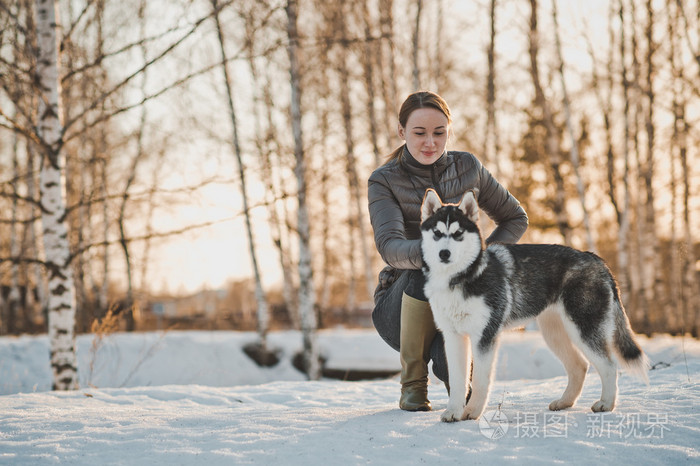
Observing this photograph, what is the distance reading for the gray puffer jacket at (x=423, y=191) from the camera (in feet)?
11.2

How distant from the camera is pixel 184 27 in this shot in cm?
495

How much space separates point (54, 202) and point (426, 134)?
4.20m

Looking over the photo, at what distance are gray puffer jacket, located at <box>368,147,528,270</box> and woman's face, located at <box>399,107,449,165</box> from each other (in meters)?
0.07

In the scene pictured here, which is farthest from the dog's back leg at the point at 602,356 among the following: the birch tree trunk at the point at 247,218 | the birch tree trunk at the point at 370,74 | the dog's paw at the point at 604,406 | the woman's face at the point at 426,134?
the birch tree trunk at the point at 370,74

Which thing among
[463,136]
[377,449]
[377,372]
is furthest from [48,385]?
A: [463,136]

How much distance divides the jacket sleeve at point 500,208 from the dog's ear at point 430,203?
80 centimetres

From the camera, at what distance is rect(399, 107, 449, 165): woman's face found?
3334 mm

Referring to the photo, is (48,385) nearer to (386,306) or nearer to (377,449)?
(386,306)

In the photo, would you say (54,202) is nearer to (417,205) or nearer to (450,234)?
(417,205)

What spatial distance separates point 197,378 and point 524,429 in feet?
25.9

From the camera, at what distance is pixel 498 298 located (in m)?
2.99

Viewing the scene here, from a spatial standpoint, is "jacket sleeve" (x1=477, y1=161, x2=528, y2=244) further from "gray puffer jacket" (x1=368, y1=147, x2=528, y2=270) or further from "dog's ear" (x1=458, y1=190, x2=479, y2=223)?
"dog's ear" (x1=458, y1=190, x2=479, y2=223)

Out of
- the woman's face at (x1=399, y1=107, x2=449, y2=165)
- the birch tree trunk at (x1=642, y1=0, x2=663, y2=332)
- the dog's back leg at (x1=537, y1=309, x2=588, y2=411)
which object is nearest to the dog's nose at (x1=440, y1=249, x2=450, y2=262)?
the woman's face at (x1=399, y1=107, x2=449, y2=165)
